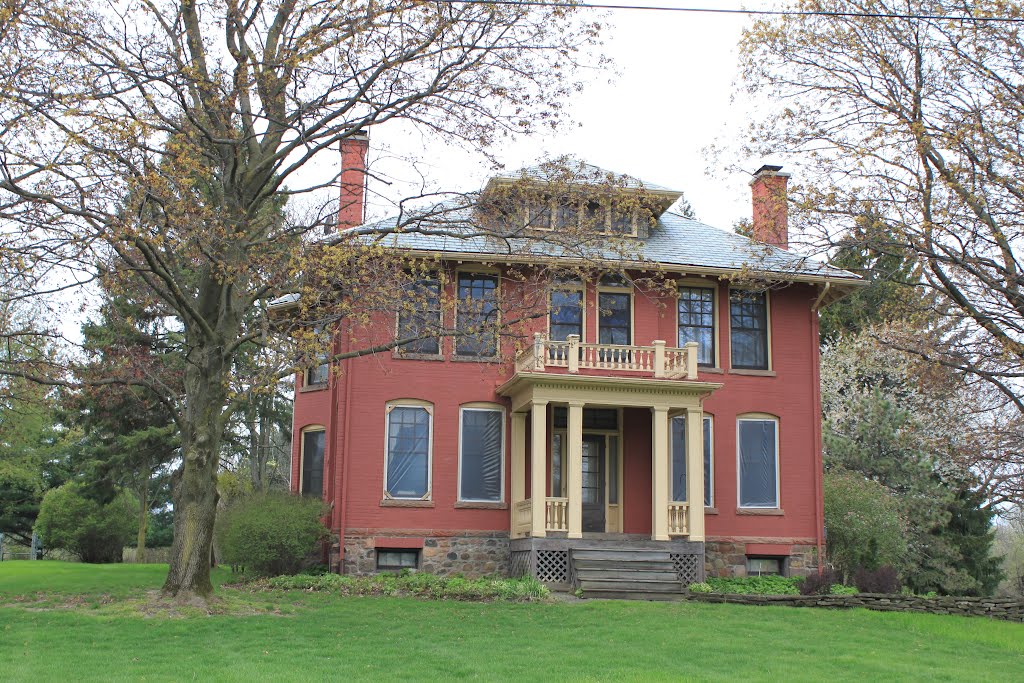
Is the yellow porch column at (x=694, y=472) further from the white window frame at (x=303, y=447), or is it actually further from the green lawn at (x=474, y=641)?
the white window frame at (x=303, y=447)

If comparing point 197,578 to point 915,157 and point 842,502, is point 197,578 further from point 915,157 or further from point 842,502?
point 842,502

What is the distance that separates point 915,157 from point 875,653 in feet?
25.1

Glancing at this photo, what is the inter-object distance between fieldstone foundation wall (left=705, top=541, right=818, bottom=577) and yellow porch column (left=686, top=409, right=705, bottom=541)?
1.88 m

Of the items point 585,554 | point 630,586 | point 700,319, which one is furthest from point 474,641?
point 700,319

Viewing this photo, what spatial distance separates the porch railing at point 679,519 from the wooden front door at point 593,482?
1.87 meters

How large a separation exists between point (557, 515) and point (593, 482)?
232 cm

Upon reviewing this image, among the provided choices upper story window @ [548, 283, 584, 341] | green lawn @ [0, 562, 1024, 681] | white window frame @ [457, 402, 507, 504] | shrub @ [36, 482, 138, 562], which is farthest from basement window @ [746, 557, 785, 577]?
shrub @ [36, 482, 138, 562]

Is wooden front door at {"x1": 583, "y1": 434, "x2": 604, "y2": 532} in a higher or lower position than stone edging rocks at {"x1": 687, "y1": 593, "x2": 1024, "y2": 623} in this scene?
higher

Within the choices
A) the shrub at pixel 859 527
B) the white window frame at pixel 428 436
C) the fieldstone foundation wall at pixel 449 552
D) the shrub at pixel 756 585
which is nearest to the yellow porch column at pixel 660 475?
the shrub at pixel 756 585

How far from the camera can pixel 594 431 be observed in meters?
22.7

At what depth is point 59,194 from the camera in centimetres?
1409

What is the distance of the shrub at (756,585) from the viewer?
20656mm

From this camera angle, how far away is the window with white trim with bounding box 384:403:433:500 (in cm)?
2191

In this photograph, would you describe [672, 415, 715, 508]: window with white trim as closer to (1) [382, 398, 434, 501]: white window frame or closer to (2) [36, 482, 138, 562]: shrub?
(1) [382, 398, 434, 501]: white window frame
